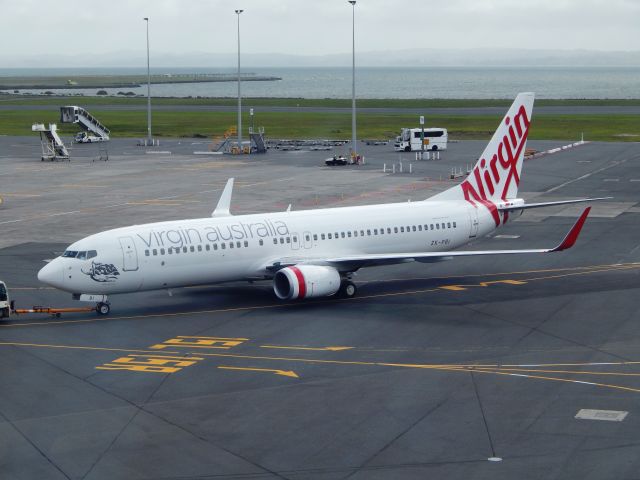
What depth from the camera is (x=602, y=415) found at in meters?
32.1

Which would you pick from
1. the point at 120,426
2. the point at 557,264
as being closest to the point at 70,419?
the point at 120,426

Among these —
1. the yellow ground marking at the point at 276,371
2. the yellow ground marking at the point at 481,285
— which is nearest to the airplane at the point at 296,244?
the yellow ground marking at the point at 481,285

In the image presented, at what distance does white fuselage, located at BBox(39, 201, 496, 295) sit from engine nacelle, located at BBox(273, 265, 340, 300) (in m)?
1.71

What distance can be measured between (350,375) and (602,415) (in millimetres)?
9097

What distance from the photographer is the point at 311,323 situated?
45562 mm

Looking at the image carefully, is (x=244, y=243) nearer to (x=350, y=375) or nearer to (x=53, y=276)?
(x=53, y=276)

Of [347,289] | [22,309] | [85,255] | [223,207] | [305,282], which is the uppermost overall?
[223,207]

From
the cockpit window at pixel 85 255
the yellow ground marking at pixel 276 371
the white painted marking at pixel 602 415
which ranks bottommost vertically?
the yellow ground marking at pixel 276 371

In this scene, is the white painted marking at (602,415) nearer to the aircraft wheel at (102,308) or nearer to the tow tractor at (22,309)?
the aircraft wheel at (102,308)

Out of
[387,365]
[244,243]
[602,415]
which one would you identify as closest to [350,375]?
[387,365]

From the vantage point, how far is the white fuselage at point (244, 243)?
46.8 metres

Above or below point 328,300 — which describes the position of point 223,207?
above

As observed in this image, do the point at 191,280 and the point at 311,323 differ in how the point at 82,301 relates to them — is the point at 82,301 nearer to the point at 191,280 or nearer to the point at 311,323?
the point at 191,280

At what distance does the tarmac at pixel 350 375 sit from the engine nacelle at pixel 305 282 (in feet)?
2.77
